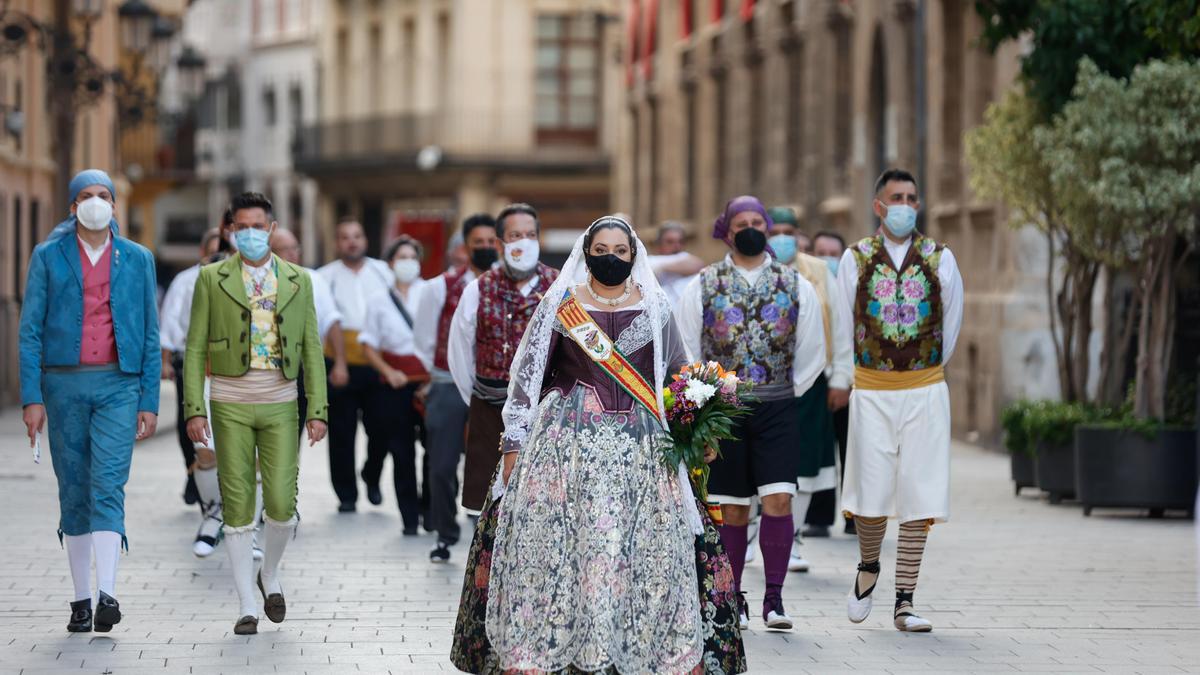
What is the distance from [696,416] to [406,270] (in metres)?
7.90

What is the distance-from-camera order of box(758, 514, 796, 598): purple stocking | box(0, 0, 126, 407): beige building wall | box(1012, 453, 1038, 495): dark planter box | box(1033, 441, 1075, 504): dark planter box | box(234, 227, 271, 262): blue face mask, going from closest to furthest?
box(234, 227, 271, 262): blue face mask, box(758, 514, 796, 598): purple stocking, box(1033, 441, 1075, 504): dark planter box, box(1012, 453, 1038, 495): dark planter box, box(0, 0, 126, 407): beige building wall

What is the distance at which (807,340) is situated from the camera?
10438 mm

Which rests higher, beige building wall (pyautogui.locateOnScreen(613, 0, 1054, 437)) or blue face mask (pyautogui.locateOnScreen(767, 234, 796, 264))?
beige building wall (pyautogui.locateOnScreen(613, 0, 1054, 437))

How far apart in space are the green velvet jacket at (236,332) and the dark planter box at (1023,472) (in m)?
8.19

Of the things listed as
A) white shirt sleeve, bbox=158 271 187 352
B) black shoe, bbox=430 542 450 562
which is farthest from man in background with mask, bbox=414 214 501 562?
white shirt sleeve, bbox=158 271 187 352

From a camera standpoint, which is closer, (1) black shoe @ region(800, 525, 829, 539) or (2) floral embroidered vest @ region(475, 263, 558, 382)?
(2) floral embroidered vest @ region(475, 263, 558, 382)

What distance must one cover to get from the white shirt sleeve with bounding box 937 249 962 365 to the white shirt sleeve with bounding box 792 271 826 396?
55 cm

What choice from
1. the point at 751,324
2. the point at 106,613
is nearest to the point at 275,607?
the point at 106,613

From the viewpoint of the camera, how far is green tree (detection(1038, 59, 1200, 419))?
591 inches

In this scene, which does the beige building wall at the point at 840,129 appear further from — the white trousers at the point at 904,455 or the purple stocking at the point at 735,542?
the purple stocking at the point at 735,542

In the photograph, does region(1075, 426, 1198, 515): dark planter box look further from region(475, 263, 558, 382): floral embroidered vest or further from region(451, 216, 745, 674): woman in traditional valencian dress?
region(451, 216, 745, 674): woman in traditional valencian dress

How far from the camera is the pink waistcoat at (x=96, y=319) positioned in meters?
9.77

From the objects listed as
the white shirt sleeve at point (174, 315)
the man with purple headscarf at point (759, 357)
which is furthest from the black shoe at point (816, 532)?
the white shirt sleeve at point (174, 315)

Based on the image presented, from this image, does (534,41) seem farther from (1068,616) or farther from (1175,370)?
(1068,616)
